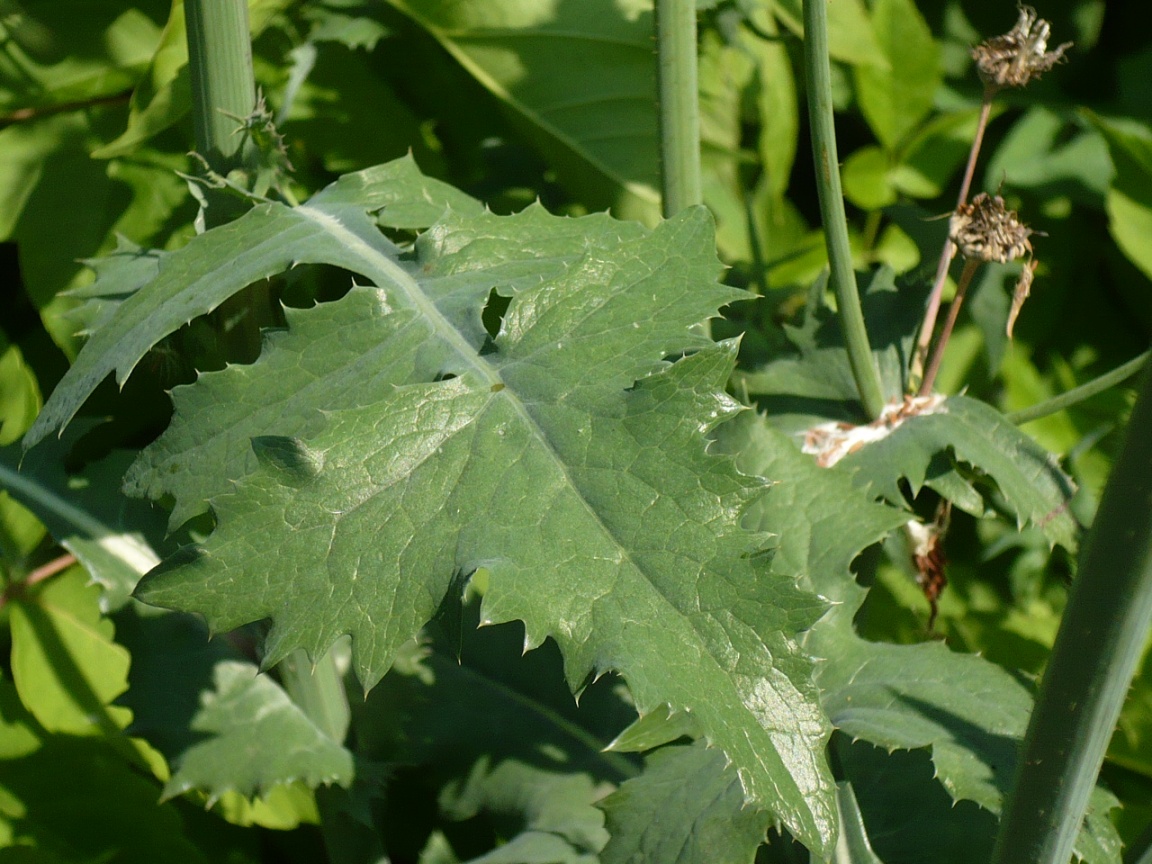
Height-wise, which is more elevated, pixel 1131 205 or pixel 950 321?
pixel 950 321

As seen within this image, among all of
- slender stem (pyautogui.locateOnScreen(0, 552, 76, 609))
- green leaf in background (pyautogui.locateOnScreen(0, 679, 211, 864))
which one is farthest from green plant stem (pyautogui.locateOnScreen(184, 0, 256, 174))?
green leaf in background (pyautogui.locateOnScreen(0, 679, 211, 864))

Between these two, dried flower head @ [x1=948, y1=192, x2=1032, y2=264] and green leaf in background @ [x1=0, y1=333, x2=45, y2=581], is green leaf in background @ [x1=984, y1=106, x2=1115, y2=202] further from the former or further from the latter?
green leaf in background @ [x1=0, y1=333, x2=45, y2=581]

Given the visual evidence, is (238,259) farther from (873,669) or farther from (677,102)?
(873,669)

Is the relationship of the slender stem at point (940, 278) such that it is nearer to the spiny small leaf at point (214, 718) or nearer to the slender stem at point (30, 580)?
the spiny small leaf at point (214, 718)

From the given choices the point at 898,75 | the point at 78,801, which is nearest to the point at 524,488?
the point at 78,801

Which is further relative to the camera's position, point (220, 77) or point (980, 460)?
point (980, 460)

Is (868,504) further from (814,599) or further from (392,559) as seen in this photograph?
(392,559)
